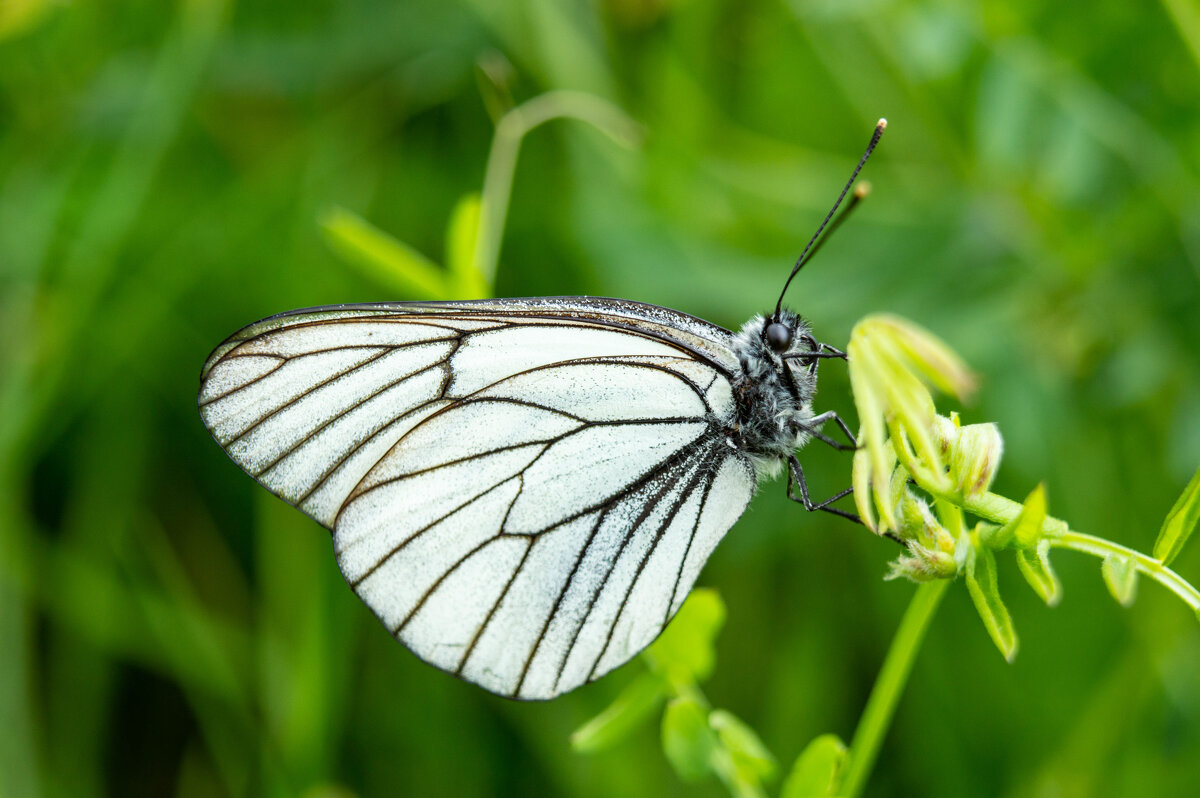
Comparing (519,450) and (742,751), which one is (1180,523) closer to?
(742,751)

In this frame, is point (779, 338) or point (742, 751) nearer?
point (742, 751)

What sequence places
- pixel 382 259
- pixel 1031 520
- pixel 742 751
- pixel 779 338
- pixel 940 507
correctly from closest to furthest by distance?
pixel 1031 520
pixel 940 507
pixel 742 751
pixel 779 338
pixel 382 259

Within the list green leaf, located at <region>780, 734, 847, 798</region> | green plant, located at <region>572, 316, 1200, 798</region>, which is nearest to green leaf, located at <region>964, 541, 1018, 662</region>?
green plant, located at <region>572, 316, 1200, 798</region>

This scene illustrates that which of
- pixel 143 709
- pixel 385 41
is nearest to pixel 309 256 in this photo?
pixel 385 41

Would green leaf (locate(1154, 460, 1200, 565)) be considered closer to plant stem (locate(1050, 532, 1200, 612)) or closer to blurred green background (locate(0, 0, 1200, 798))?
plant stem (locate(1050, 532, 1200, 612))

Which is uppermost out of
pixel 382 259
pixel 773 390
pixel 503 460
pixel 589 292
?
pixel 589 292

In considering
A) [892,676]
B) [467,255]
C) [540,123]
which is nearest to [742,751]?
[892,676]
